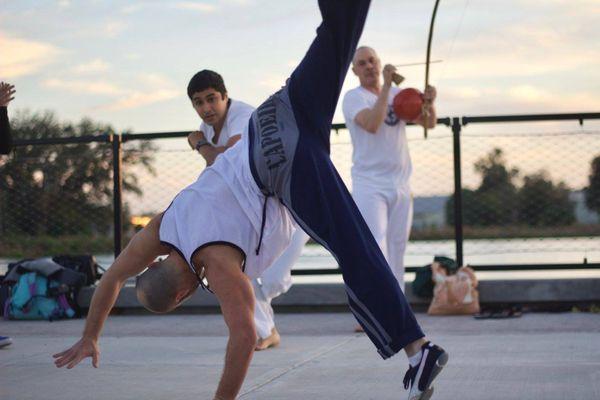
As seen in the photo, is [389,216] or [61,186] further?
[61,186]

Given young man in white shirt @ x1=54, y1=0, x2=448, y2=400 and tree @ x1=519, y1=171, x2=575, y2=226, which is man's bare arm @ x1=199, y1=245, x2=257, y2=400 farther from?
tree @ x1=519, y1=171, x2=575, y2=226

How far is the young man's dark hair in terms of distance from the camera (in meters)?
6.00

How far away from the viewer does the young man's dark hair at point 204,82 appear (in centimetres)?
600

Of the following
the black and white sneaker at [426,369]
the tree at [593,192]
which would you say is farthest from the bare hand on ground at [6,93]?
the tree at [593,192]

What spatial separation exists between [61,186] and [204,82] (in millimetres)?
5881

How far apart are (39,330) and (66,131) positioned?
39.6ft

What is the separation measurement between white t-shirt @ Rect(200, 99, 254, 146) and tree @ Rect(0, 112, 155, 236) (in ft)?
12.9

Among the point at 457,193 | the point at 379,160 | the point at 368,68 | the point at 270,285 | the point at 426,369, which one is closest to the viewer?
the point at 426,369

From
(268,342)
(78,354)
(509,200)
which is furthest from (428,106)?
(78,354)

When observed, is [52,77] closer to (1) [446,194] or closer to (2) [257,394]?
(1) [446,194]

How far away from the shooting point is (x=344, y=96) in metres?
7.68

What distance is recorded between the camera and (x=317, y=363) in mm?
5809

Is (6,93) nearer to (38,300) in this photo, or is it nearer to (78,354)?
(38,300)

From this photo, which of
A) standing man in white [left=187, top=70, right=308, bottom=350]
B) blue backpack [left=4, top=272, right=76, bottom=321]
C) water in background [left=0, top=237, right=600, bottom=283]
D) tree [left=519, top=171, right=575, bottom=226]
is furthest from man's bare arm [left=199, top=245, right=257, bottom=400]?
tree [left=519, top=171, right=575, bottom=226]
